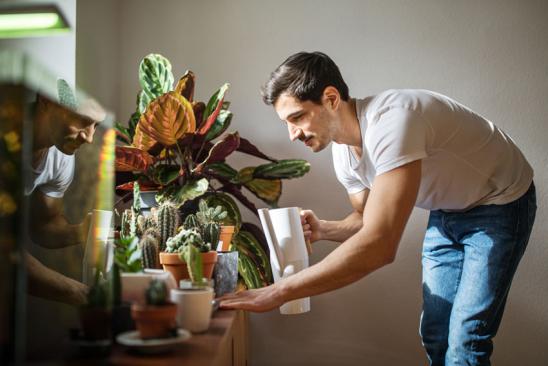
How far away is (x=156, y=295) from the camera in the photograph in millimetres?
812

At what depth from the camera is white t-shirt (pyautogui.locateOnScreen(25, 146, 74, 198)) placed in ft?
2.12

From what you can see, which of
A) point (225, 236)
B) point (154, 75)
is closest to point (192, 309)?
point (225, 236)

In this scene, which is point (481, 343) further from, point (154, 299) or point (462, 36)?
point (462, 36)

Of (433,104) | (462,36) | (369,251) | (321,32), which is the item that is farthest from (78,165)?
(462,36)

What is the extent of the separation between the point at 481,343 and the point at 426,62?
1323mm

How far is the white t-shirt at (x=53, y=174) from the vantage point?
65cm

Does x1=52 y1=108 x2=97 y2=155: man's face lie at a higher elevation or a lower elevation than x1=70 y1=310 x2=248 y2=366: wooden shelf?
higher

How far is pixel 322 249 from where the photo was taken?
2.36 meters

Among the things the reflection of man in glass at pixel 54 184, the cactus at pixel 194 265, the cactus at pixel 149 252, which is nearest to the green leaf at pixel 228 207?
the cactus at pixel 149 252

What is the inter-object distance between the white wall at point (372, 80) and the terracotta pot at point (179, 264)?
3.85 ft

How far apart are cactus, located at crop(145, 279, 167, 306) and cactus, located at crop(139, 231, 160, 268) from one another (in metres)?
0.47

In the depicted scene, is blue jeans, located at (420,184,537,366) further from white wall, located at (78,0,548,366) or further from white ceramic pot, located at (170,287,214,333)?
white ceramic pot, located at (170,287,214,333)

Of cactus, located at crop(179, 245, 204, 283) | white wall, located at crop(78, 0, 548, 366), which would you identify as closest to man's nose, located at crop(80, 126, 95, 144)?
cactus, located at crop(179, 245, 204, 283)

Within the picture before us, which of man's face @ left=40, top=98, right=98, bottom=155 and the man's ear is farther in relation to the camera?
the man's ear
